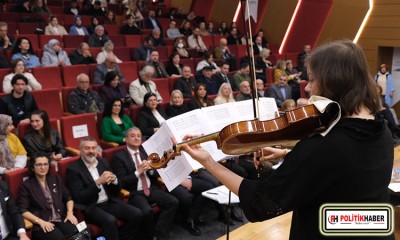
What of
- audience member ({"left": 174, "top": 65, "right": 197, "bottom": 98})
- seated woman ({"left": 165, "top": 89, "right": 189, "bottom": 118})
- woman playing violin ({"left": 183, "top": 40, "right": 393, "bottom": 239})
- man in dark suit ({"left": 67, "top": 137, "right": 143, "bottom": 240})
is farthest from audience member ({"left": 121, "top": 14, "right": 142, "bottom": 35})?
woman playing violin ({"left": 183, "top": 40, "right": 393, "bottom": 239})

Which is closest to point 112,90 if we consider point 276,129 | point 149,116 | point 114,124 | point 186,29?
point 149,116

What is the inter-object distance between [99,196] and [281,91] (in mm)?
2555

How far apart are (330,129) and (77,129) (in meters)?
2.38

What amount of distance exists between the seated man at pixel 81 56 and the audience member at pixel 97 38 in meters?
0.52

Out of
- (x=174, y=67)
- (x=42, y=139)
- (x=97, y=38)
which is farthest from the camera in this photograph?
(x=97, y=38)

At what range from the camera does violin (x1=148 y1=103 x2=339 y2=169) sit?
68 centimetres

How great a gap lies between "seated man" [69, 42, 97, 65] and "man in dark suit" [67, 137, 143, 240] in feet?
6.47

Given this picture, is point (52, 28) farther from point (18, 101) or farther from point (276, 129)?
point (276, 129)

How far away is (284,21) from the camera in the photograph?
6602 millimetres

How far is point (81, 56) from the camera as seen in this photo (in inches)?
155

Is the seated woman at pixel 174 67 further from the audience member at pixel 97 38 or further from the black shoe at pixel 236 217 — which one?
the black shoe at pixel 236 217

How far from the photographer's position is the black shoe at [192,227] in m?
2.36

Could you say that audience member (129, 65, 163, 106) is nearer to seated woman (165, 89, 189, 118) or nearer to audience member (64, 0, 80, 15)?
seated woman (165, 89, 189, 118)

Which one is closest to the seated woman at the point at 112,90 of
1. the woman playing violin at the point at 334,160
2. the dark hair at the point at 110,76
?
the dark hair at the point at 110,76
